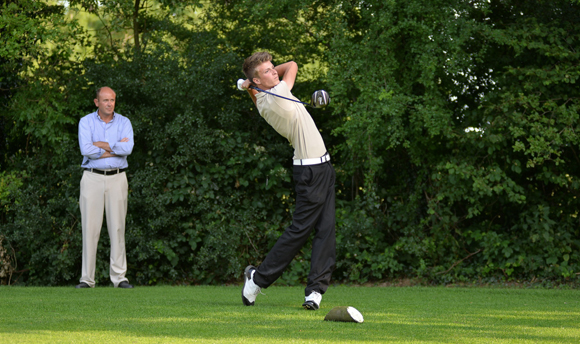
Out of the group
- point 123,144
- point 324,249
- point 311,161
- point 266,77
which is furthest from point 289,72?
point 123,144

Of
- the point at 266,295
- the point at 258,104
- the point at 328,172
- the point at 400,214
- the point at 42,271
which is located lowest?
the point at 42,271

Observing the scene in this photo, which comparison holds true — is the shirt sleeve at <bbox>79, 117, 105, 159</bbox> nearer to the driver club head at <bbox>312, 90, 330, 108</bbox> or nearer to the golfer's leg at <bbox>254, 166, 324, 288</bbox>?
the golfer's leg at <bbox>254, 166, 324, 288</bbox>

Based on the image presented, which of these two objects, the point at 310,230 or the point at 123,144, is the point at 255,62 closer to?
the point at 310,230

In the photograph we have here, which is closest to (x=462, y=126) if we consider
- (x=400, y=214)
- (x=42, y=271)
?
(x=400, y=214)

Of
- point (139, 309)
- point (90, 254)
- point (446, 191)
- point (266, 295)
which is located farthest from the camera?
point (446, 191)

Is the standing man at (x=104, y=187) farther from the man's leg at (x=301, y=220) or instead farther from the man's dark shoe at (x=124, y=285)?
the man's leg at (x=301, y=220)

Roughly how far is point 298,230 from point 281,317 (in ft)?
2.44

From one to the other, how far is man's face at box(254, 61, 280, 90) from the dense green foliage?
245 centimetres

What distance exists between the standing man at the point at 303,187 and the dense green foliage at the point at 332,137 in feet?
7.63

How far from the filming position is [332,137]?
8.44 meters

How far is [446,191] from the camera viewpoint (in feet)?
24.4

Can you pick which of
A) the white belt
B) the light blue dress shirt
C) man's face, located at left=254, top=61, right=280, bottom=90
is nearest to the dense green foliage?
the light blue dress shirt

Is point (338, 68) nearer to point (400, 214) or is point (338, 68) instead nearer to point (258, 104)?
point (400, 214)

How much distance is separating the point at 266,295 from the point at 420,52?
3.09 m
